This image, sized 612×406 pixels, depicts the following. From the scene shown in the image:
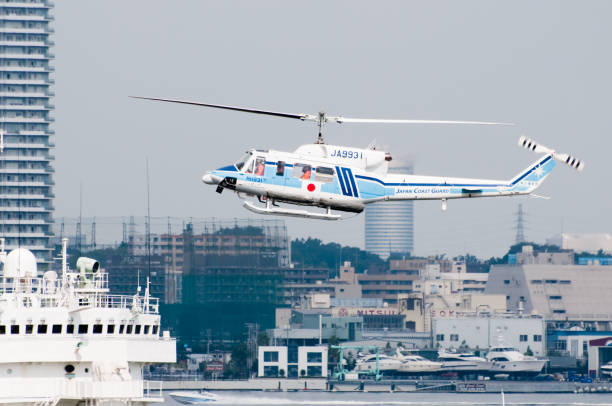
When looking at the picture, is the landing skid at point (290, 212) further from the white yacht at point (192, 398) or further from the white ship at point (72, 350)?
the white yacht at point (192, 398)

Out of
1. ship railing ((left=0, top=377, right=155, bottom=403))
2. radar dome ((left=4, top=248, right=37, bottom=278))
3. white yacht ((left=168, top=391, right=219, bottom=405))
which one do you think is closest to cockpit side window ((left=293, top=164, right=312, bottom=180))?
radar dome ((left=4, top=248, right=37, bottom=278))

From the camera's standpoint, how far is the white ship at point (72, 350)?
49500mm

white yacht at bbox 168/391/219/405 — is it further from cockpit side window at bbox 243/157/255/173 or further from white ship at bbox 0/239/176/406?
white ship at bbox 0/239/176/406

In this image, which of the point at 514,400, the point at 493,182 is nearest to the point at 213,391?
the point at 514,400

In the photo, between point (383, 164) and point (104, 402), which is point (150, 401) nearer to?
point (104, 402)

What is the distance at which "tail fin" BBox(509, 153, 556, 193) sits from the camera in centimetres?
5809

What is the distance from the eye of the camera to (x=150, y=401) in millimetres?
51562

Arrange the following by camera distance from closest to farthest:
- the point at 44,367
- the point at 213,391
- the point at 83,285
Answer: the point at 44,367, the point at 83,285, the point at 213,391

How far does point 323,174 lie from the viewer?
5528 cm

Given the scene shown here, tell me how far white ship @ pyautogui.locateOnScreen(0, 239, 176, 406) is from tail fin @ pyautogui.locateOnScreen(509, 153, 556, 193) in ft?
44.4

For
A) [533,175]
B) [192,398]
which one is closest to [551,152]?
[533,175]

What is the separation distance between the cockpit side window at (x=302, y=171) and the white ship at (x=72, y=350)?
675 centimetres

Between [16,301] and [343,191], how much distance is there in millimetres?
11584

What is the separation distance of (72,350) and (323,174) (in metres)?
10.6
